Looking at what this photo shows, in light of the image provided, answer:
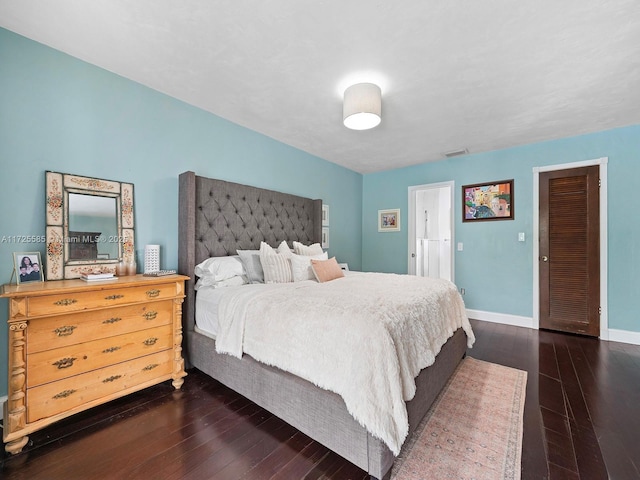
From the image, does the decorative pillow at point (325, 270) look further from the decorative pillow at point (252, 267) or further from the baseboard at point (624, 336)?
the baseboard at point (624, 336)

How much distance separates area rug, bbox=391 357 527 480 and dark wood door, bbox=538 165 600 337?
184 centimetres

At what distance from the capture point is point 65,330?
5.19ft

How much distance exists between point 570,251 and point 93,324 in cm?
494

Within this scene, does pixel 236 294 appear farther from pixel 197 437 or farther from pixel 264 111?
pixel 264 111

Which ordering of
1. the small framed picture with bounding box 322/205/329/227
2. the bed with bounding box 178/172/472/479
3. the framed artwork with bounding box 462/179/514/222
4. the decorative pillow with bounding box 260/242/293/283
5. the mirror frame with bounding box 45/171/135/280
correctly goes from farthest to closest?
the small framed picture with bounding box 322/205/329/227 < the framed artwork with bounding box 462/179/514/222 < the decorative pillow with bounding box 260/242/293/283 < the mirror frame with bounding box 45/171/135/280 < the bed with bounding box 178/172/472/479

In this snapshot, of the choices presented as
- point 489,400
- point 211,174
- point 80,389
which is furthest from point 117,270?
point 489,400

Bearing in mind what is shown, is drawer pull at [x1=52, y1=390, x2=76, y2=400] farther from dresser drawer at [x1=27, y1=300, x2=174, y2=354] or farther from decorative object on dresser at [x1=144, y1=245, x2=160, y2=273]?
decorative object on dresser at [x1=144, y1=245, x2=160, y2=273]

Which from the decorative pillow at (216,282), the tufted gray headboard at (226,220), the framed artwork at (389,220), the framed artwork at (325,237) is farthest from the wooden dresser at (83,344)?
the framed artwork at (389,220)

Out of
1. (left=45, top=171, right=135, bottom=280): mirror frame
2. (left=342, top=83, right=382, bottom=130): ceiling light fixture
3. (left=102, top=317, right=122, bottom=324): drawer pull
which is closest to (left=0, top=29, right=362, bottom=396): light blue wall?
(left=45, top=171, right=135, bottom=280): mirror frame

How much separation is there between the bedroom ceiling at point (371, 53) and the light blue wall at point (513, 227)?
46 centimetres

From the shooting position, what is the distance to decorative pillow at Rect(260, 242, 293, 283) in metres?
2.50

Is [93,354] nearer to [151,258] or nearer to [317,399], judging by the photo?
[151,258]

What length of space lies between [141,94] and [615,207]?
5.15 metres

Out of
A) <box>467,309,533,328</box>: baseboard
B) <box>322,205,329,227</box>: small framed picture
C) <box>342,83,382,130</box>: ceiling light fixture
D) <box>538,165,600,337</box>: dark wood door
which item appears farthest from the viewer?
<box>322,205,329,227</box>: small framed picture
